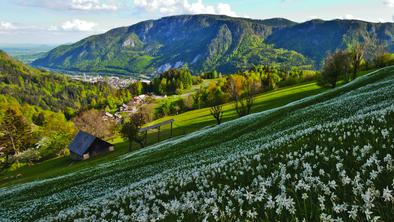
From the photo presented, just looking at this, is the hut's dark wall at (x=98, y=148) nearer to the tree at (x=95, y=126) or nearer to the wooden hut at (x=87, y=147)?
the wooden hut at (x=87, y=147)

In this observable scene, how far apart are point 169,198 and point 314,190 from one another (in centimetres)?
570

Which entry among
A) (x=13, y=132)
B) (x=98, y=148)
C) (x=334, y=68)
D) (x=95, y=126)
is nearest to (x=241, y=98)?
(x=334, y=68)

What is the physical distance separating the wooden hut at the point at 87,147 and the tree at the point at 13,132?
27489mm

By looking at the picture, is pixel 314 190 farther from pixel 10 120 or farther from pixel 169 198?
pixel 10 120

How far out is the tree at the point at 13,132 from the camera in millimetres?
107625

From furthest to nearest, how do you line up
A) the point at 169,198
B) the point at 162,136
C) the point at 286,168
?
the point at 162,136 < the point at 169,198 < the point at 286,168

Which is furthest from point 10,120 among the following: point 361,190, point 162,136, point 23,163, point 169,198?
point 361,190

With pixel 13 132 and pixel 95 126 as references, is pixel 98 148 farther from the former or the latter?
pixel 95 126

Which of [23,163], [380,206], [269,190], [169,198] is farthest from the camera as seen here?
[23,163]

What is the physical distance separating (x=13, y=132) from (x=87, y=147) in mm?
37100

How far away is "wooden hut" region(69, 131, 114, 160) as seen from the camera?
309 ft

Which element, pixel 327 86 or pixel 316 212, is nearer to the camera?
pixel 316 212

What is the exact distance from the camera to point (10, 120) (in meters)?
108

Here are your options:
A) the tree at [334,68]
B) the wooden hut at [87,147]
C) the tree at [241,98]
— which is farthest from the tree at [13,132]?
the tree at [334,68]
